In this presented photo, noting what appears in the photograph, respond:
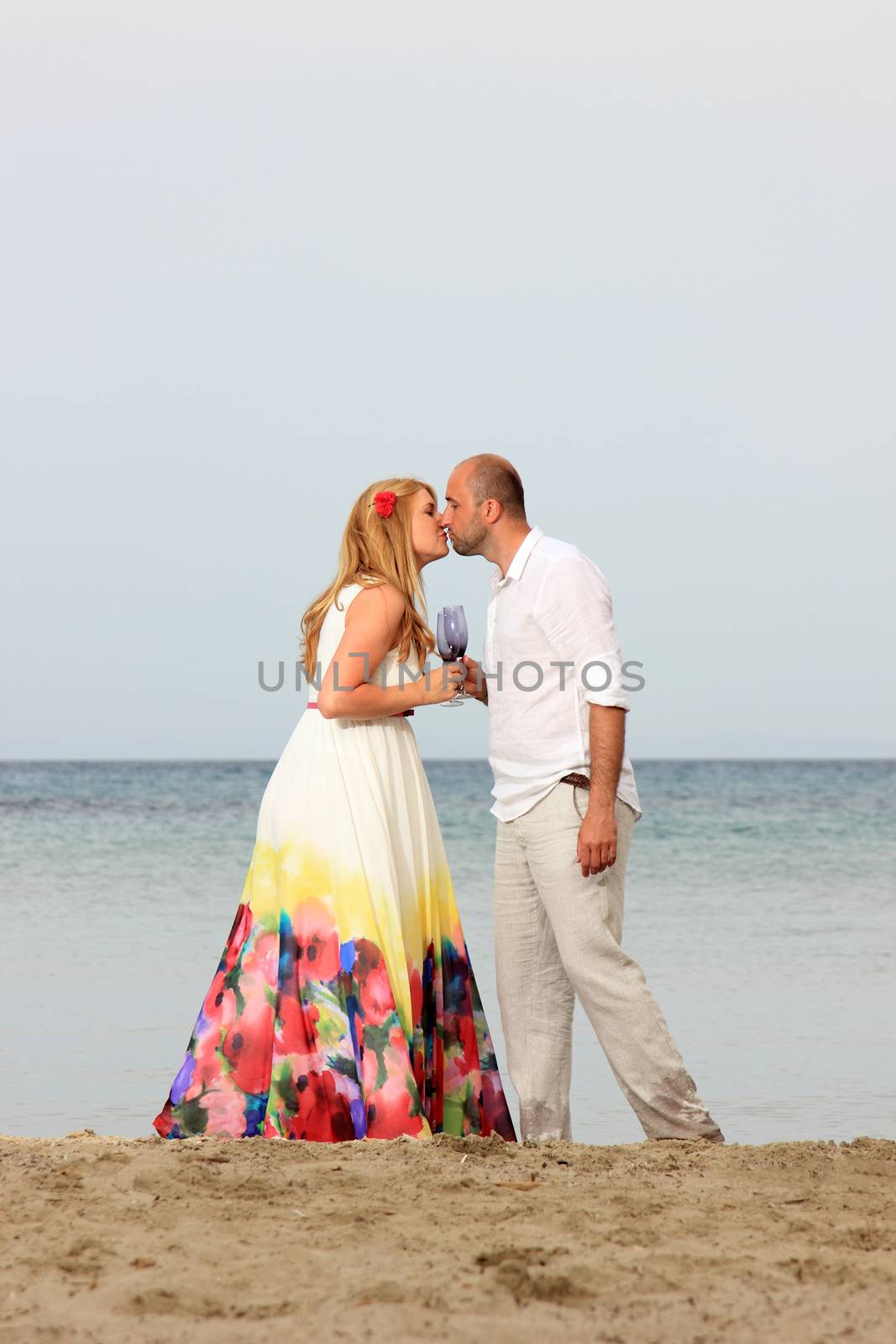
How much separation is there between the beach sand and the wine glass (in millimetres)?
1283

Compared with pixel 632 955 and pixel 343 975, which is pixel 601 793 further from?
pixel 632 955

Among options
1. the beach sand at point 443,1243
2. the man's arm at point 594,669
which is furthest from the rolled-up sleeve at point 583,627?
the beach sand at point 443,1243

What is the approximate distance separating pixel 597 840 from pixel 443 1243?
1237 mm

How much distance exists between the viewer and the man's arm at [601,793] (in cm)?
378

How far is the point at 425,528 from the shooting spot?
4.07m

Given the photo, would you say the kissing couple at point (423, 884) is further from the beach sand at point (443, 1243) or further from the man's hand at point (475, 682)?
the beach sand at point (443, 1243)

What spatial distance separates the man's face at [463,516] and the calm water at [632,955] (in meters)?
2.05

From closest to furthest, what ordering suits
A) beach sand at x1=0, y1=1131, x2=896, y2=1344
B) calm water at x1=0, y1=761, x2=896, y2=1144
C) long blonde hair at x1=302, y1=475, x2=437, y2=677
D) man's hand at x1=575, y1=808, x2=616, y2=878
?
1. beach sand at x1=0, y1=1131, x2=896, y2=1344
2. man's hand at x1=575, y1=808, x2=616, y2=878
3. long blonde hair at x1=302, y1=475, x2=437, y2=677
4. calm water at x1=0, y1=761, x2=896, y2=1144

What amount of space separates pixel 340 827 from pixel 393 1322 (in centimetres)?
169

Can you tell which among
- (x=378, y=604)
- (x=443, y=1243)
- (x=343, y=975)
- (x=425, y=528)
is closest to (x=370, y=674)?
(x=378, y=604)

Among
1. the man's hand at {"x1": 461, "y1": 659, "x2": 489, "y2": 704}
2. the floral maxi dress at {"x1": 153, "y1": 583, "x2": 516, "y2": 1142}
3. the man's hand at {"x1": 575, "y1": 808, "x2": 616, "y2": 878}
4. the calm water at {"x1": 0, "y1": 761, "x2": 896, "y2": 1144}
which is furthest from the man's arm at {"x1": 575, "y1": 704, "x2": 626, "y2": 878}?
the calm water at {"x1": 0, "y1": 761, "x2": 896, "y2": 1144}

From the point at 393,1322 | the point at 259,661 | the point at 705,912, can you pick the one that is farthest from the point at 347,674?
the point at 705,912

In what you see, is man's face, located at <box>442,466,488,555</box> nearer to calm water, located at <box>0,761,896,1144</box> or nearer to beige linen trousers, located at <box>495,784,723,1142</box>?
beige linen trousers, located at <box>495,784,723,1142</box>

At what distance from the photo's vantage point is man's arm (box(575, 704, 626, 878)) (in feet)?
12.4
